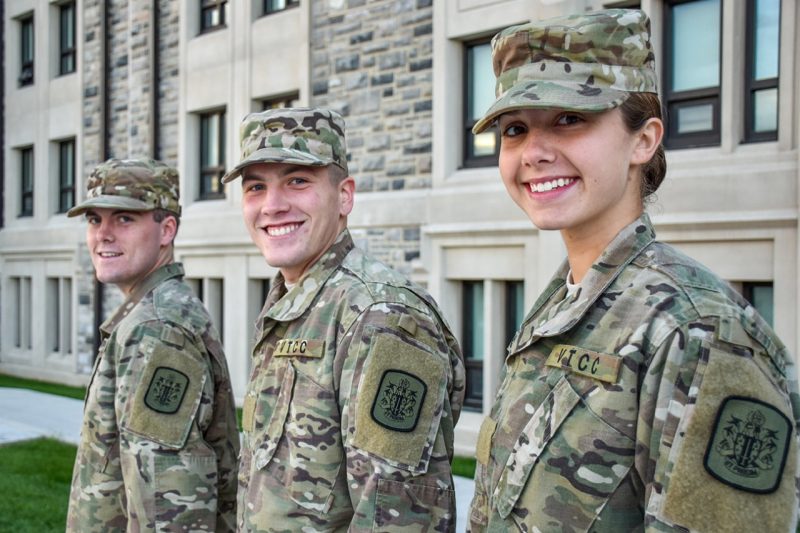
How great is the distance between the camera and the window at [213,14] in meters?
12.2

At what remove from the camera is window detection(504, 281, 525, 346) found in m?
8.59

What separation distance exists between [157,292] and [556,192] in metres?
2.24

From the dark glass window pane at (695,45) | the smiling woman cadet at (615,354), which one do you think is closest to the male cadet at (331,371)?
the smiling woman cadet at (615,354)

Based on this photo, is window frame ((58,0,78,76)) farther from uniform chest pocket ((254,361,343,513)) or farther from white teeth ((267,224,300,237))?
uniform chest pocket ((254,361,343,513))

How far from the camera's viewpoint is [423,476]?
2.37 meters

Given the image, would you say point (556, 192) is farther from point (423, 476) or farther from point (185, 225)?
point (185, 225)

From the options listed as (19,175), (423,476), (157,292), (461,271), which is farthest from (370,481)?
(19,175)

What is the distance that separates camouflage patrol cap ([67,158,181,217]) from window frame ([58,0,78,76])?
13.0 metres

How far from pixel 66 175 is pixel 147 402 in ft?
45.2

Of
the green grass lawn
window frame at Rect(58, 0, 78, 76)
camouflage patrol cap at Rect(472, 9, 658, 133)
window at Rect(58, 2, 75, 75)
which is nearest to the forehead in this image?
camouflage patrol cap at Rect(472, 9, 658, 133)

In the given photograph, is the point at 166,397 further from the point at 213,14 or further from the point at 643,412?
the point at 213,14

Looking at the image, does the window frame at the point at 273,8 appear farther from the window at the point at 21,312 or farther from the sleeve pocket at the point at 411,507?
the sleeve pocket at the point at 411,507

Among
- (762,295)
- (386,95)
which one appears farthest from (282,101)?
(762,295)

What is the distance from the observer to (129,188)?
3.67m
